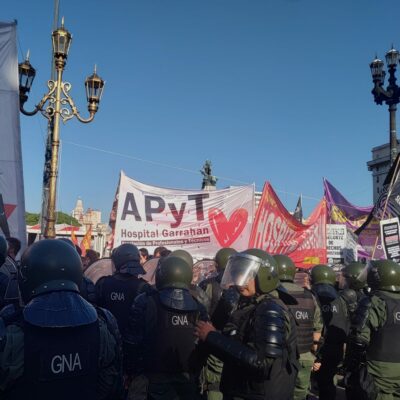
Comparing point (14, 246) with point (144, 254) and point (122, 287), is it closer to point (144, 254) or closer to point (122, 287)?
point (122, 287)

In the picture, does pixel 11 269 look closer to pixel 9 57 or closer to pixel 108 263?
pixel 108 263

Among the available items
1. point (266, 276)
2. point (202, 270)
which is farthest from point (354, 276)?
point (266, 276)

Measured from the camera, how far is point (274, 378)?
3.09 meters

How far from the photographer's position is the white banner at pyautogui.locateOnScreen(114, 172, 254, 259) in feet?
34.1

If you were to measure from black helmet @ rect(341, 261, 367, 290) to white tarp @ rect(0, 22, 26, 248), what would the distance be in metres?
5.28

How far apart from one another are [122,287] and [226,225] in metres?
5.80

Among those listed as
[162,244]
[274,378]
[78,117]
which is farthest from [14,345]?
[78,117]

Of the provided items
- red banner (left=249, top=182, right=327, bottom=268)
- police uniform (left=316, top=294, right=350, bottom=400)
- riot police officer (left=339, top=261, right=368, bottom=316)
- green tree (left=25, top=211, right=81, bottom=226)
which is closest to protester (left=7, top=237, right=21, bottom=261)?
police uniform (left=316, top=294, right=350, bottom=400)

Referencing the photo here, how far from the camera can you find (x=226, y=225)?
11.3 meters

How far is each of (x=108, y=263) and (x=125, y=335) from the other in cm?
313

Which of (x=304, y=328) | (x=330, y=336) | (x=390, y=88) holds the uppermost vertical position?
(x=390, y=88)

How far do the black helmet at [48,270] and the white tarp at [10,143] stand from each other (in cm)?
465

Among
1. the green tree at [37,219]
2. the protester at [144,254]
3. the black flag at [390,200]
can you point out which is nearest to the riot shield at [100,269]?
the protester at [144,254]

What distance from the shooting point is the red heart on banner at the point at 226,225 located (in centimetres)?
1116
